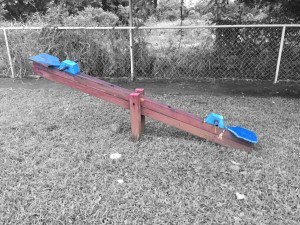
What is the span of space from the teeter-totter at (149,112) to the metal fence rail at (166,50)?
2.96 meters

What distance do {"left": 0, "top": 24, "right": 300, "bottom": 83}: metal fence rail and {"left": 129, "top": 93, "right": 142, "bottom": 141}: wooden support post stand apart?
3.14 metres

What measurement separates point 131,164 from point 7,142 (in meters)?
1.59

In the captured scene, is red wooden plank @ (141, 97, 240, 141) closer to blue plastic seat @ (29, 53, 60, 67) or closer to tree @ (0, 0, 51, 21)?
blue plastic seat @ (29, 53, 60, 67)

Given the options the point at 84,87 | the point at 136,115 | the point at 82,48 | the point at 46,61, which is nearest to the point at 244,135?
the point at 136,115

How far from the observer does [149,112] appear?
3363 millimetres

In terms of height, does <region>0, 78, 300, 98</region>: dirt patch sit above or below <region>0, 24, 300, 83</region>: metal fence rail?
below

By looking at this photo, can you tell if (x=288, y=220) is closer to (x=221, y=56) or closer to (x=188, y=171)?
(x=188, y=171)

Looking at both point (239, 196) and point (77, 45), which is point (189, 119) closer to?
point (239, 196)

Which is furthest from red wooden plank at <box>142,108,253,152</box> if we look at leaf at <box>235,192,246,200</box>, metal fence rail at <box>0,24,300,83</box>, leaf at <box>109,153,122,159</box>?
metal fence rail at <box>0,24,300,83</box>

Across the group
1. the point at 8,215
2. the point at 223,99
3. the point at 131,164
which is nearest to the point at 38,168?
the point at 8,215

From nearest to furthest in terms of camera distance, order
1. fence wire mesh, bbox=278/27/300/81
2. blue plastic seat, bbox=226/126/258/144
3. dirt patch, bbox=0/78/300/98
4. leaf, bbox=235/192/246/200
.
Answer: leaf, bbox=235/192/246/200 < blue plastic seat, bbox=226/126/258/144 < dirt patch, bbox=0/78/300/98 < fence wire mesh, bbox=278/27/300/81

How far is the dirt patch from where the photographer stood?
18.5 ft

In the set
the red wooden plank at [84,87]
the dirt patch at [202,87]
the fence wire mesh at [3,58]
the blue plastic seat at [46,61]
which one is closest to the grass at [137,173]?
the red wooden plank at [84,87]

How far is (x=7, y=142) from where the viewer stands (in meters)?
3.55
